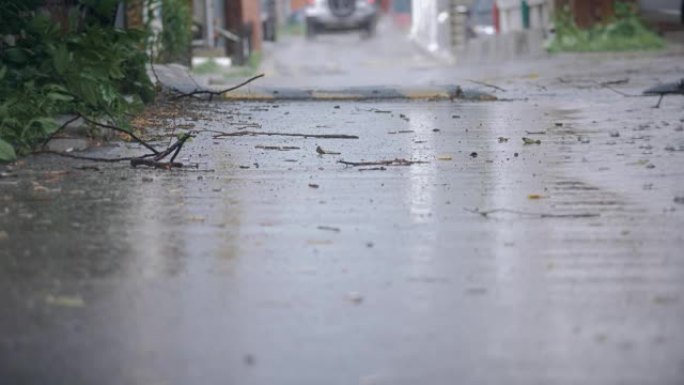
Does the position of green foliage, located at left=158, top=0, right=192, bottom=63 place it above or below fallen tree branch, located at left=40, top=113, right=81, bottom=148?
above

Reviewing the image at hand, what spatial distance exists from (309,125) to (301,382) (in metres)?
8.91

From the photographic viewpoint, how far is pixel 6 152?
34.2 feet

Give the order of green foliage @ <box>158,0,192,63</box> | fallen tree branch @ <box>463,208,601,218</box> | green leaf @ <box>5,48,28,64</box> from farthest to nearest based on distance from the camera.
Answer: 1. green foliage @ <box>158,0,192,63</box>
2. green leaf @ <box>5,48,28,64</box>
3. fallen tree branch @ <box>463,208,601,218</box>

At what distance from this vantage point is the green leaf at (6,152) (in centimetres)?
1039

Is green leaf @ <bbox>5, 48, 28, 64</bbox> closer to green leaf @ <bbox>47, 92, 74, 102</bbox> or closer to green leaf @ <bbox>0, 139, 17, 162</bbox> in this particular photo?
green leaf @ <bbox>47, 92, 74, 102</bbox>

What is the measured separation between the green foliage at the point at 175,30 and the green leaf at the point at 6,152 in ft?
35.3

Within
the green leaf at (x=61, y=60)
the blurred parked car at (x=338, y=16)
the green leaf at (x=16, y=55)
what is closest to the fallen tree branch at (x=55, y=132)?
the green leaf at (x=61, y=60)

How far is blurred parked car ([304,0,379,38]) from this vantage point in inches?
2154

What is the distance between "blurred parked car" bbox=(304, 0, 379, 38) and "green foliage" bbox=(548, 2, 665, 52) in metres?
27.2

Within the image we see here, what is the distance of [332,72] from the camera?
30.5m

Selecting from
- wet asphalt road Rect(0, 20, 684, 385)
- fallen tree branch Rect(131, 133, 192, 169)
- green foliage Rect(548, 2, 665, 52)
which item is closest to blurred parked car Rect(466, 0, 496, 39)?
green foliage Rect(548, 2, 665, 52)

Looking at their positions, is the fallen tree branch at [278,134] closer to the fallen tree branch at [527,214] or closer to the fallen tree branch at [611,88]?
the fallen tree branch at [527,214]

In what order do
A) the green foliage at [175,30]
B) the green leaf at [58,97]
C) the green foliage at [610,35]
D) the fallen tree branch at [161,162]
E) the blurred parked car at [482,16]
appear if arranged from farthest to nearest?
the blurred parked car at [482,16] < the green foliage at [610,35] < the green foliage at [175,30] < the green leaf at [58,97] < the fallen tree branch at [161,162]

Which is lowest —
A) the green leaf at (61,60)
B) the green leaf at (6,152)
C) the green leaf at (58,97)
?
the green leaf at (6,152)
